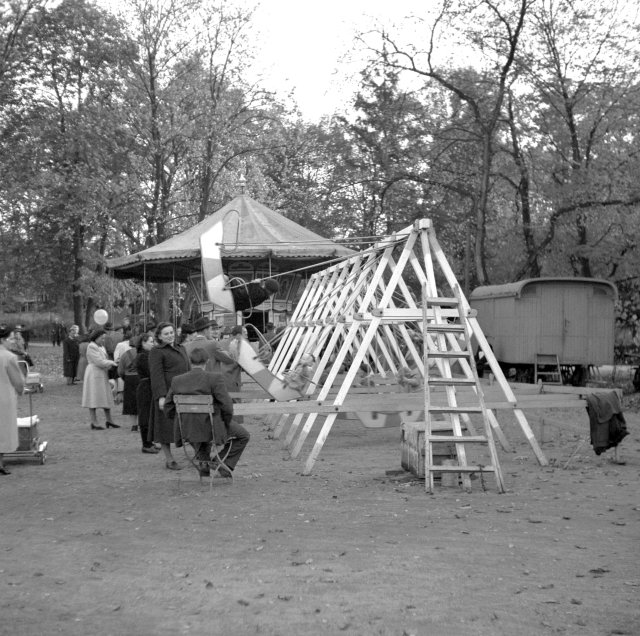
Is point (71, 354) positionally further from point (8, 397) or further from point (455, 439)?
point (455, 439)

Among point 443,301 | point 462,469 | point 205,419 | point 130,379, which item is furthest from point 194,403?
point 130,379

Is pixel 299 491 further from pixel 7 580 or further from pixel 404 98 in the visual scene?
pixel 404 98

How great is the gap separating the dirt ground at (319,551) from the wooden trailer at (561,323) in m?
15.1

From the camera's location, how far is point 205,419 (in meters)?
11.7

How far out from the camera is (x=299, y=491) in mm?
11484

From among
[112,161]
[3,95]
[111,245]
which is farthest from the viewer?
[111,245]

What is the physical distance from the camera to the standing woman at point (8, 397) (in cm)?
1274

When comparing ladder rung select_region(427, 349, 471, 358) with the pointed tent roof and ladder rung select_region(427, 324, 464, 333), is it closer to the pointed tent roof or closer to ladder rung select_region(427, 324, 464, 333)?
ladder rung select_region(427, 324, 464, 333)

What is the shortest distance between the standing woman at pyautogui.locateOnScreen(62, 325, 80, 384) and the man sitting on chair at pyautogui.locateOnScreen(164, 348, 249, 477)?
880 inches

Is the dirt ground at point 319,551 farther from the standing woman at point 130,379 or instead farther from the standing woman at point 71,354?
the standing woman at point 71,354

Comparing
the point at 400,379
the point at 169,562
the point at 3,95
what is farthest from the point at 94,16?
the point at 169,562

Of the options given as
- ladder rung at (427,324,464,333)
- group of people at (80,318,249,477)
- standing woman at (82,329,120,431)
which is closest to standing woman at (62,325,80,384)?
group of people at (80,318,249,477)

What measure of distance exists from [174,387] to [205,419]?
1.59 ft

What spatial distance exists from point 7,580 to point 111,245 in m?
37.5
